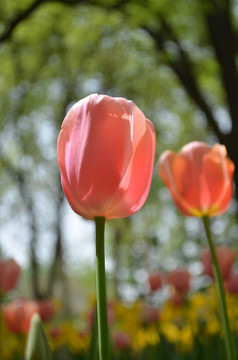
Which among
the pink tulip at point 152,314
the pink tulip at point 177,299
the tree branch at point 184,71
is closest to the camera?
the pink tulip at point 177,299

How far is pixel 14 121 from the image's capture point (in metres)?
12.0

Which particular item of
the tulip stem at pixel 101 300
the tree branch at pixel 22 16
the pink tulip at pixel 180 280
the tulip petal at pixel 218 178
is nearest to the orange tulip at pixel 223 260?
the pink tulip at pixel 180 280

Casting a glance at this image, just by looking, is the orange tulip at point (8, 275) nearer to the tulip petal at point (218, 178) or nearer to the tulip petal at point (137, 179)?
the tulip petal at point (218, 178)

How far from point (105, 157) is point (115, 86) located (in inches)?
463

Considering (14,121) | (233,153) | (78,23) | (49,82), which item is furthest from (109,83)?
(233,153)

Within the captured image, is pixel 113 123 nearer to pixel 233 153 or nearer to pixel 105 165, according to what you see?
pixel 105 165

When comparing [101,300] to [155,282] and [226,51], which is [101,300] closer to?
[155,282]

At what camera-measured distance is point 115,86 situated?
39.9 feet

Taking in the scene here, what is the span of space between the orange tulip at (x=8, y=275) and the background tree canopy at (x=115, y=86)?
3976 millimetres

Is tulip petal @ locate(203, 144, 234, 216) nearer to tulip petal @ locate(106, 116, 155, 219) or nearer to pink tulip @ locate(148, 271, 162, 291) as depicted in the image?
tulip petal @ locate(106, 116, 155, 219)

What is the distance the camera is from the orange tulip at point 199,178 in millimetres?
1106

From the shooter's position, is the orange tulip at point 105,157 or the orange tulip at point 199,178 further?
the orange tulip at point 199,178

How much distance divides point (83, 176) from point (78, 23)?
28.7ft

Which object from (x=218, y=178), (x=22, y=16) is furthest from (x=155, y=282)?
(x=22, y=16)
